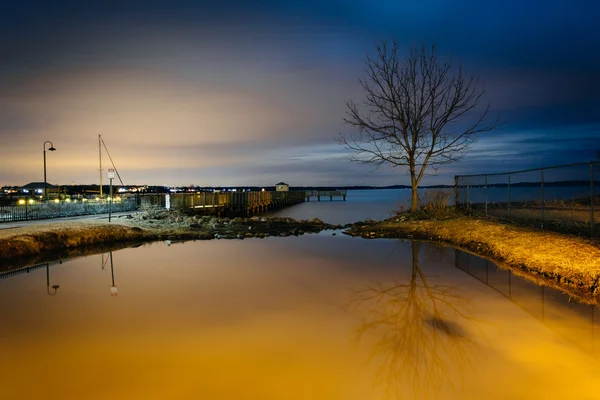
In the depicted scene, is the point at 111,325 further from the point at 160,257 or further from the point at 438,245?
the point at 438,245

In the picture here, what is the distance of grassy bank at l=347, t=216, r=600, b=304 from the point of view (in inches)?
407

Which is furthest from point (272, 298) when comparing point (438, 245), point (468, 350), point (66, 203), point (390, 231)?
point (66, 203)

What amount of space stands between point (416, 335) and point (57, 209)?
97.0 ft

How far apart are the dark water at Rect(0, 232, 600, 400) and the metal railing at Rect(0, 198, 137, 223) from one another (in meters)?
15.7

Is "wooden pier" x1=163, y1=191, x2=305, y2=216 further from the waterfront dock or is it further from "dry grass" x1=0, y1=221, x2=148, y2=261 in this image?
"dry grass" x1=0, y1=221, x2=148, y2=261

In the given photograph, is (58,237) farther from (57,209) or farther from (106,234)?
(57,209)

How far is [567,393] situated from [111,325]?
770cm

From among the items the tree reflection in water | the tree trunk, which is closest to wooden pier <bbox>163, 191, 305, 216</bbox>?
the tree trunk

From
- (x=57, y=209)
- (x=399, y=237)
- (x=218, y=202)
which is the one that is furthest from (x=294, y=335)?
(x=218, y=202)

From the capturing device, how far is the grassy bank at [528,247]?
10328mm

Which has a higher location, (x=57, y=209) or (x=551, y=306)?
(x=57, y=209)

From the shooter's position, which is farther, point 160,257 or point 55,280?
point 160,257

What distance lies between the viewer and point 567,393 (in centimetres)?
536

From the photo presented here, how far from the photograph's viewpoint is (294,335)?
25.3ft
